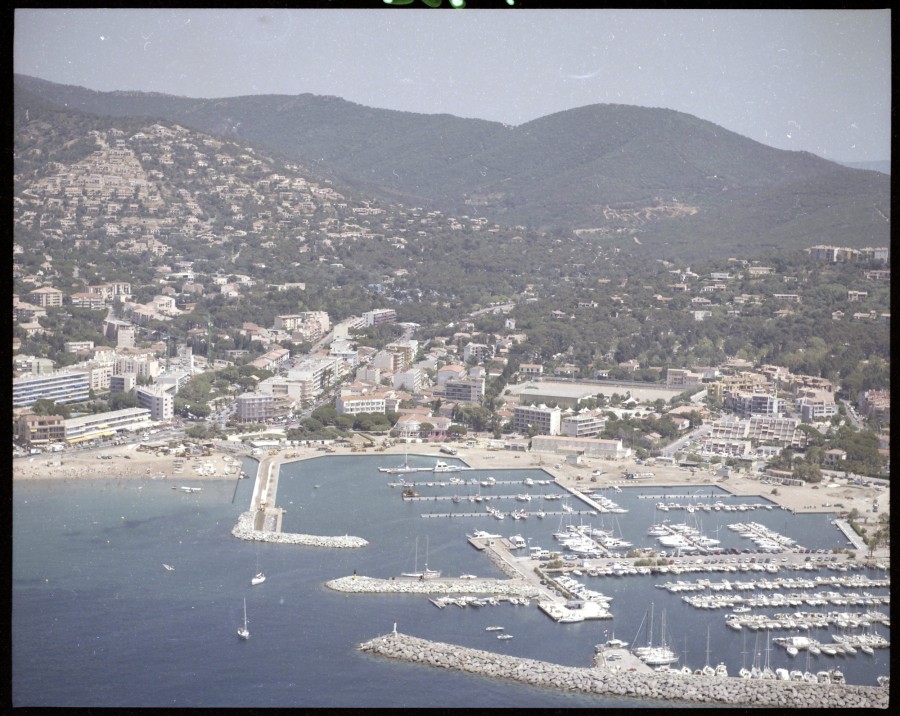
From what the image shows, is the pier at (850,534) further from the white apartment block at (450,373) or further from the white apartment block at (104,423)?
the white apartment block at (104,423)

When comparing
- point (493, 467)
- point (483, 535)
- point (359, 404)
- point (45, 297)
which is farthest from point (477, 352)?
point (483, 535)

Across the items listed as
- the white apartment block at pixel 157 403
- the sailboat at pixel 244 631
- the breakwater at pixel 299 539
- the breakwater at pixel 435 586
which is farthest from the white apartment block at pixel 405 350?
the sailboat at pixel 244 631

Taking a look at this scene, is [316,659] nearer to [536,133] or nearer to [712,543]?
[712,543]

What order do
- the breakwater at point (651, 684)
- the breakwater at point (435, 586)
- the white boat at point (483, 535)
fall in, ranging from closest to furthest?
the breakwater at point (651, 684)
the breakwater at point (435, 586)
the white boat at point (483, 535)

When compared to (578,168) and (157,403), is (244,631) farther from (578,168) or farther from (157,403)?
(578,168)

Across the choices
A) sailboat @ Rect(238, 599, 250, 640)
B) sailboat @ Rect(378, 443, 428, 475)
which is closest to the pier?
sailboat @ Rect(378, 443, 428, 475)

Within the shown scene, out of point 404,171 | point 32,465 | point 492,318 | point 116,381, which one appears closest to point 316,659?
point 32,465
